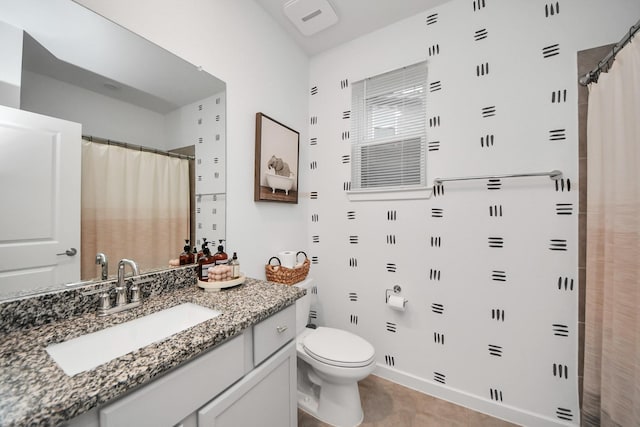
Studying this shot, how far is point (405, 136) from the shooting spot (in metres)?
1.77

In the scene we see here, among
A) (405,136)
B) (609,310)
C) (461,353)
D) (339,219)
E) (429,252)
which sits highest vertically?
(405,136)

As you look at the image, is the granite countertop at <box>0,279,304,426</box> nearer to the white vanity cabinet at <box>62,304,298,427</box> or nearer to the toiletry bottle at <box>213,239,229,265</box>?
the white vanity cabinet at <box>62,304,298,427</box>

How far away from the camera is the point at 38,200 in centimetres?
82

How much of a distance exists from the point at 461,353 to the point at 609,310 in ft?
2.58

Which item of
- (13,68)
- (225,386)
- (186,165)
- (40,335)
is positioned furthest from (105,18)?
(225,386)

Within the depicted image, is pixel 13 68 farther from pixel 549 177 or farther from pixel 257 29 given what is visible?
pixel 549 177

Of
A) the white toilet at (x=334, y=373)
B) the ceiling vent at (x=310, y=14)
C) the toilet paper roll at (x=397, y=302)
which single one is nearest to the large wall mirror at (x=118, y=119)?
the ceiling vent at (x=310, y=14)

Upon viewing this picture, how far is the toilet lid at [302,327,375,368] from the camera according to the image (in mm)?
1350

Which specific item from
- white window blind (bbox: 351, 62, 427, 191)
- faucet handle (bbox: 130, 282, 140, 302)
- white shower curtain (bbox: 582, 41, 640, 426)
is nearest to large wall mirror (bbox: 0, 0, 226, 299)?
faucet handle (bbox: 130, 282, 140, 302)

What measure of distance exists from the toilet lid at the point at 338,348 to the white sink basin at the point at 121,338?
2.45 ft

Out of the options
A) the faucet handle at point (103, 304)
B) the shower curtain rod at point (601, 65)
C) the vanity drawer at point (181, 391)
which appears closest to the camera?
the vanity drawer at point (181, 391)

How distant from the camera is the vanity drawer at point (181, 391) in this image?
0.56 metres

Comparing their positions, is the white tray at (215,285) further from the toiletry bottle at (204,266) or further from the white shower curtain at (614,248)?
the white shower curtain at (614,248)

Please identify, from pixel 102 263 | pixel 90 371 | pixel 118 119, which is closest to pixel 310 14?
pixel 118 119
